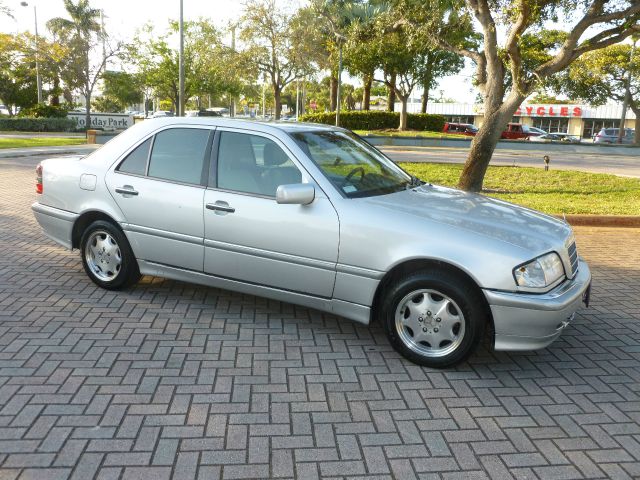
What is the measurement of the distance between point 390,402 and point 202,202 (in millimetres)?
2186

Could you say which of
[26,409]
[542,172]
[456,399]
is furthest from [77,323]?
[542,172]

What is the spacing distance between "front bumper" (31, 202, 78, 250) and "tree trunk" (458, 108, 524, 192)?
8.58 metres

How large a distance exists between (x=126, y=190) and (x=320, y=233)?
193 cm

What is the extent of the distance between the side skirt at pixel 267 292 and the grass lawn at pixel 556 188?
667 cm

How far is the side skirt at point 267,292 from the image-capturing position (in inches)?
164

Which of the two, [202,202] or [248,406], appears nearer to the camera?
[248,406]

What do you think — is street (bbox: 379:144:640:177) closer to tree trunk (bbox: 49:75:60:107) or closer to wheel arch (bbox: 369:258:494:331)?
wheel arch (bbox: 369:258:494:331)

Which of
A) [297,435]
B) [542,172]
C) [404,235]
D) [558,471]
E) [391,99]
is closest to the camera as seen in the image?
[558,471]

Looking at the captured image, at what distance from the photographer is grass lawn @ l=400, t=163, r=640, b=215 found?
10.4m

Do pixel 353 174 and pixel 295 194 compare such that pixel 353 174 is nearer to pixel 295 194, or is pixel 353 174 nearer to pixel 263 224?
pixel 295 194

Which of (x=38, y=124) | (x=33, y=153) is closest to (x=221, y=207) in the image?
(x=33, y=153)

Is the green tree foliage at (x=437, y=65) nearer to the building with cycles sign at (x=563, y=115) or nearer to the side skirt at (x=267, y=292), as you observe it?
the building with cycles sign at (x=563, y=115)

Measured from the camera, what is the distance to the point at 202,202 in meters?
4.62

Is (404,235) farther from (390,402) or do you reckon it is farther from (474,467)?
(474,467)
